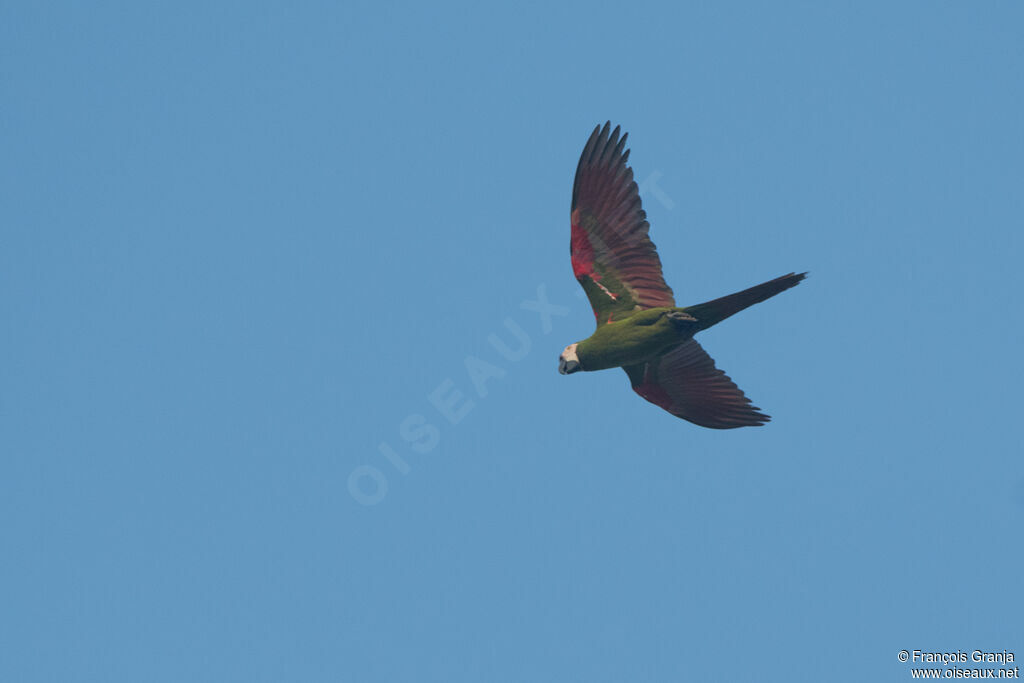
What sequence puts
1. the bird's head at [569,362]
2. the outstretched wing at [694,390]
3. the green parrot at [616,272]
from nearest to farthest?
Result: the green parrot at [616,272] < the bird's head at [569,362] < the outstretched wing at [694,390]

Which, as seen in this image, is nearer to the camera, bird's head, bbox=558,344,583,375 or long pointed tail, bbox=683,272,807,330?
long pointed tail, bbox=683,272,807,330

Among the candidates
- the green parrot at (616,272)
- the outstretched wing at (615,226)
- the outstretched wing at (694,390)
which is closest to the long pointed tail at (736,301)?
the green parrot at (616,272)

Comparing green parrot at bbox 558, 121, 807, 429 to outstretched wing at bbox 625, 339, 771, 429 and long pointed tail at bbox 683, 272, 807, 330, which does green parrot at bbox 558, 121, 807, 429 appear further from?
outstretched wing at bbox 625, 339, 771, 429

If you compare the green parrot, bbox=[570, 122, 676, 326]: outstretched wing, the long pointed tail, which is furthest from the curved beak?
the long pointed tail

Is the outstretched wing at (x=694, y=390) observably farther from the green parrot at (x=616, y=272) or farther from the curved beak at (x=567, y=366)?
the curved beak at (x=567, y=366)

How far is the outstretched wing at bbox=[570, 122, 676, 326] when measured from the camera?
509 inches

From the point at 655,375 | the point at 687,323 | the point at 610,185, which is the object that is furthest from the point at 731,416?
the point at 610,185

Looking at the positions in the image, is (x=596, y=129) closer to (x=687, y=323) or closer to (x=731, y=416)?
(x=687, y=323)

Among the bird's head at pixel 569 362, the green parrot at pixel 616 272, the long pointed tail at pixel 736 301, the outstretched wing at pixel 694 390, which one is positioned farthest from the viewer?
the outstretched wing at pixel 694 390

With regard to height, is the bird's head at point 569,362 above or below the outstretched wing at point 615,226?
below

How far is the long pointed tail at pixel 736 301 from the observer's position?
11.2m

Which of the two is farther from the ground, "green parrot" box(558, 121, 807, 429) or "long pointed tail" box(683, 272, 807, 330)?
"green parrot" box(558, 121, 807, 429)

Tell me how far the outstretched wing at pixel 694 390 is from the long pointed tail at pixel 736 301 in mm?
1500

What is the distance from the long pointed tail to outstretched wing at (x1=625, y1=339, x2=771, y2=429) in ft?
4.92
